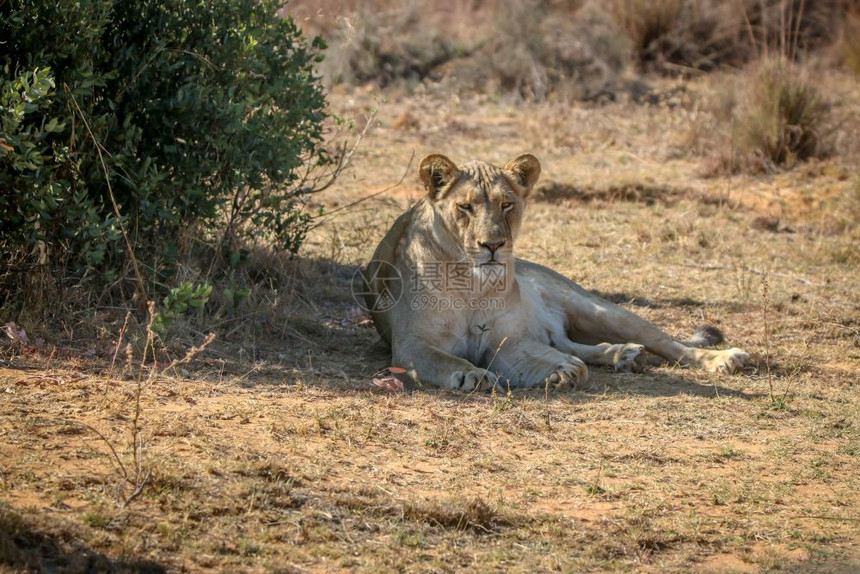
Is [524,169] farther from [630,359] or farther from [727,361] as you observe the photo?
[727,361]

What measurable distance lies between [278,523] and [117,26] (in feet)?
12.6

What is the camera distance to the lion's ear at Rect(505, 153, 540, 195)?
6.49 metres

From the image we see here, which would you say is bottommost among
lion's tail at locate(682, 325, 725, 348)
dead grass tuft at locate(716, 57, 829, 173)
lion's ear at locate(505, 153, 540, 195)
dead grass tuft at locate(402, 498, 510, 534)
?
dead grass tuft at locate(402, 498, 510, 534)

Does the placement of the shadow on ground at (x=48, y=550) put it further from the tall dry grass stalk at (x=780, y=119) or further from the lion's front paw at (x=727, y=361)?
the tall dry grass stalk at (x=780, y=119)

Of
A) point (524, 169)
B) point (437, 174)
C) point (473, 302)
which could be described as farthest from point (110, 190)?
point (524, 169)

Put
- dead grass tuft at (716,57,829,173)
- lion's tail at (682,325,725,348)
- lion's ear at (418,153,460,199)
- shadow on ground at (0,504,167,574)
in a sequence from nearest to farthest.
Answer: shadow on ground at (0,504,167,574) → lion's ear at (418,153,460,199) → lion's tail at (682,325,725,348) → dead grass tuft at (716,57,829,173)

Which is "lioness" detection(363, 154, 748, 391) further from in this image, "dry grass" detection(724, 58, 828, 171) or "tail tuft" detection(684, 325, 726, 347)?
"dry grass" detection(724, 58, 828, 171)

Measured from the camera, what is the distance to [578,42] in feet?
50.6

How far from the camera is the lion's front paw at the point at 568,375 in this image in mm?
6227

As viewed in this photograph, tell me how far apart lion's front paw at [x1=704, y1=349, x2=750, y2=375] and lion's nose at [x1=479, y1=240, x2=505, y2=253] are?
1.57 metres

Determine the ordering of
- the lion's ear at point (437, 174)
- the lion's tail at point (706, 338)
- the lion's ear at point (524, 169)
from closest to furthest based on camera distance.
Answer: the lion's ear at point (437, 174)
the lion's ear at point (524, 169)
the lion's tail at point (706, 338)

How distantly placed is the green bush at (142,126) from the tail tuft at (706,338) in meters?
2.76

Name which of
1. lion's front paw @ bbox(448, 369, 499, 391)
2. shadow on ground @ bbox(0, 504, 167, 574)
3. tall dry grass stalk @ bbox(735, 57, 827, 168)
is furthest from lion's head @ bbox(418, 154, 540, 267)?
tall dry grass stalk @ bbox(735, 57, 827, 168)

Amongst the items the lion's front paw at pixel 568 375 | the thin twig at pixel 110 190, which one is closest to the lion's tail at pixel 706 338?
the lion's front paw at pixel 568 375
